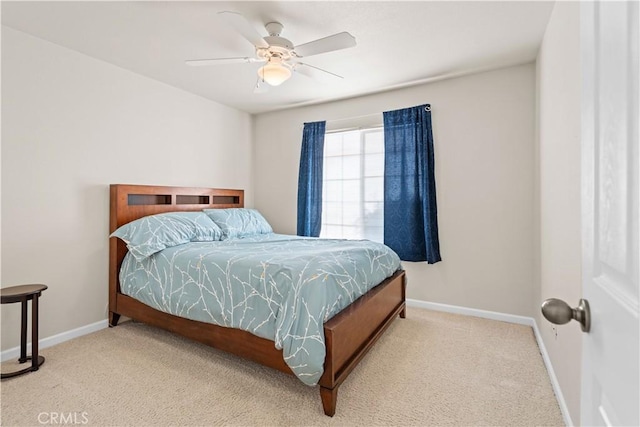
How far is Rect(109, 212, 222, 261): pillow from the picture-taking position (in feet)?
8.56

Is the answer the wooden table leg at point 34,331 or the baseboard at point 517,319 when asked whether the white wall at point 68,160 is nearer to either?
the wooden table leg at point 34,331

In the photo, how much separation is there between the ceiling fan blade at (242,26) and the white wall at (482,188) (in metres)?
1.94

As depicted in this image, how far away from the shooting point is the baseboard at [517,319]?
1747 millimetres

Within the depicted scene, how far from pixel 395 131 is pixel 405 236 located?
3.85 feet

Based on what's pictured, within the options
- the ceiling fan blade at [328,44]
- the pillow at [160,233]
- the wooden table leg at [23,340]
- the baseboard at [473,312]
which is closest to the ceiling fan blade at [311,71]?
the ceiling fan blade at [328,44]

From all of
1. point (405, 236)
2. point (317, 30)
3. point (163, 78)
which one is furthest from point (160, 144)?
point (405, 236)

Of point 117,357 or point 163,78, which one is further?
point 163,78

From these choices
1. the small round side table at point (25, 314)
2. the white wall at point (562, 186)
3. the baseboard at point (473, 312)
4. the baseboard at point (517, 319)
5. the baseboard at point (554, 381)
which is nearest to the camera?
the white wall at point (562, 186)

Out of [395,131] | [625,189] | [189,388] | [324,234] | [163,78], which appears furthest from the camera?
[324,234]

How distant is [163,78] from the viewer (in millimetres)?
3262

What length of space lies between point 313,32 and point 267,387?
2.52 m

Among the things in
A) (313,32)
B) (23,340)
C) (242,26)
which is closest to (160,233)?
(23,340)

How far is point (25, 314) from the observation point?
2.19m

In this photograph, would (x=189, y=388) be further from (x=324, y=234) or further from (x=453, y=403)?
(x=324, y=234)
